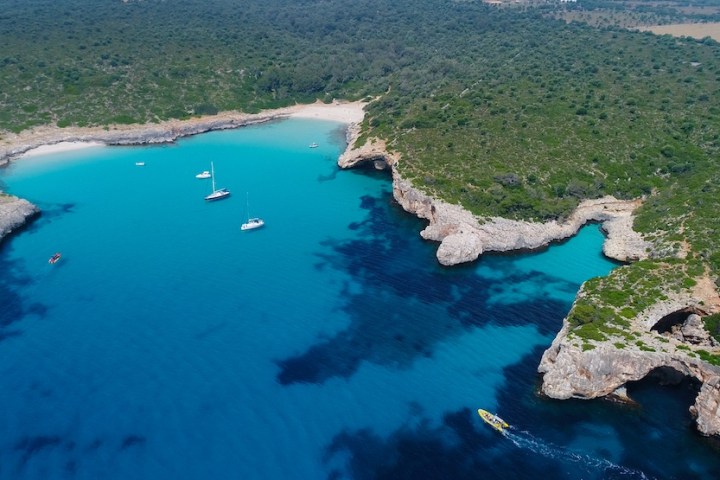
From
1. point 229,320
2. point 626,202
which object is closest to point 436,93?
point 626,202

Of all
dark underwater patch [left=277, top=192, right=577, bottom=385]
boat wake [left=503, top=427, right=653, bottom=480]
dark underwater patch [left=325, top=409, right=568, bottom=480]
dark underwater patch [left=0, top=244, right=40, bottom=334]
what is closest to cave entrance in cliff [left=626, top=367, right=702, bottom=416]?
boat wake [left=503, top=427, right=653, bottom=480]

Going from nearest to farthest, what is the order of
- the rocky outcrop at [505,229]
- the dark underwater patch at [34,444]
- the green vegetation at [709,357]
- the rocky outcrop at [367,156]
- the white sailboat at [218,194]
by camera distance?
1. the dark underwater patch at [34,444]
2. the green vegetation at [709,357]
3. the rocky outcrop at [505,229]
4. the white sailboat at [218,194]
5. the rocky outcrop at [367,156]

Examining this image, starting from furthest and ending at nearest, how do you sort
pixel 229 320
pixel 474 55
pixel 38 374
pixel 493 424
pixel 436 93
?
pixel 474 55 → pixel 436 93 → pixel 229 320 → pixel 38 374 → pixel 493 424

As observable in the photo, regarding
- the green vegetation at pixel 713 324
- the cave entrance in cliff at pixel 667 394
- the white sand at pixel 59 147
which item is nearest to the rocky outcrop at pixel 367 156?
the white sand at pixel 59 147

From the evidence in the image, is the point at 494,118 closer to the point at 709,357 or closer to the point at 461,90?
the point at 461,90

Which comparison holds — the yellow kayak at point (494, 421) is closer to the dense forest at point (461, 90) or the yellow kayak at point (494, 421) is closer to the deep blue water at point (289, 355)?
the deep blue water at point (289, 355)

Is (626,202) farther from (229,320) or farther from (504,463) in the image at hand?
(229,320)
